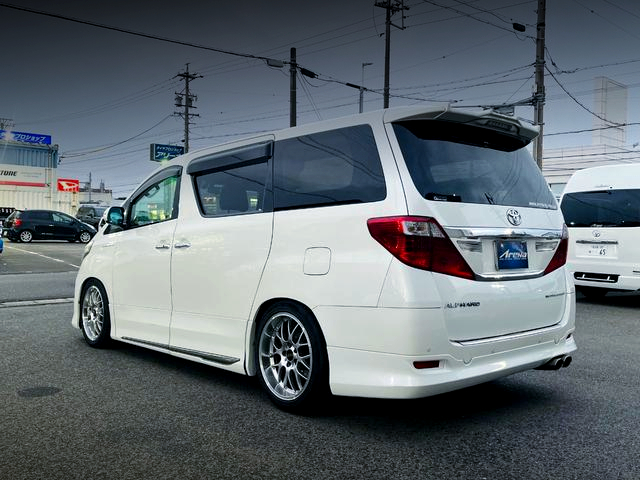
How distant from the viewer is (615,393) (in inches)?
184

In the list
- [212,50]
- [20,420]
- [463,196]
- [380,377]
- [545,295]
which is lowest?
[20,420]

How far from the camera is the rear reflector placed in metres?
3.45

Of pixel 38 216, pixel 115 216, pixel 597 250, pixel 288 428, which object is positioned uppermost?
pixel 38 216

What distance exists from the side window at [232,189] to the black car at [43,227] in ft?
91.1

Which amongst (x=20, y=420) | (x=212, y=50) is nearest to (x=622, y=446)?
(x=20, y=420)

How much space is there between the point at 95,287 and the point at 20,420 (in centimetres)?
244

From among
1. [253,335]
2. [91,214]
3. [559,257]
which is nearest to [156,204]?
[253,335]

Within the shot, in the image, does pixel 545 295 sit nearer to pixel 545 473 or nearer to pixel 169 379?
pixel 545 473

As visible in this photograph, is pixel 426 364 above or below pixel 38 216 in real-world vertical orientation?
below

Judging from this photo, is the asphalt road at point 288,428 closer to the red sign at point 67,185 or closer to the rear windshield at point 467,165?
the rear windshield at point 467,165

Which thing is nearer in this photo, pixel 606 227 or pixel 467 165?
pixel 467 165

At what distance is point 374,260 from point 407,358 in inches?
23.0

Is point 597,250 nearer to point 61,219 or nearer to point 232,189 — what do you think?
point 232,189

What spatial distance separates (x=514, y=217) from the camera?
402 cm
